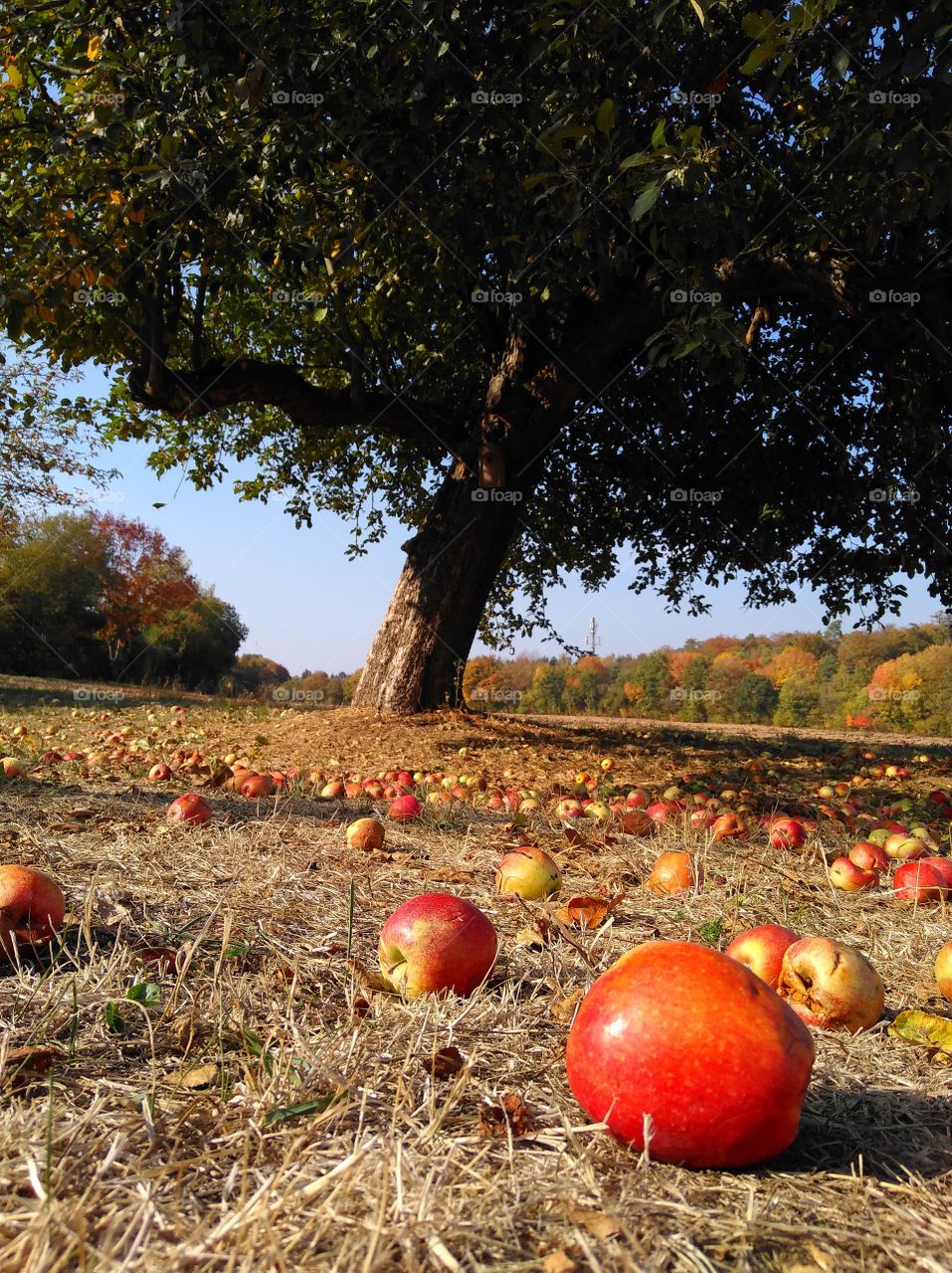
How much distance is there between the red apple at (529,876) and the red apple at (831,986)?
1.19 meters

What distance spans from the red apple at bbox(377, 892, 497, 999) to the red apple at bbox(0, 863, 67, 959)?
0.92 m

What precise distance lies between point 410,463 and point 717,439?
14.2 ft

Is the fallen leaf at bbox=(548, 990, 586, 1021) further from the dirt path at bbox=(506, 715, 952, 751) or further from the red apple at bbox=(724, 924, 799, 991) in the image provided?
the dirt path at bbox=(506, 715, 952, 751)

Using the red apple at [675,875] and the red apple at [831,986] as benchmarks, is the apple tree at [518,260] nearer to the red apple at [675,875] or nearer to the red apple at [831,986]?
the red apple at [675,875]

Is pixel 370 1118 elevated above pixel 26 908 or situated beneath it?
situated beneath

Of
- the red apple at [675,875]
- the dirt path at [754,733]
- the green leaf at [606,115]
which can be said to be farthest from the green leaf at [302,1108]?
the dirt path at [754,733]

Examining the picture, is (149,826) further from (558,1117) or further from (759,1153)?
(759,1153)

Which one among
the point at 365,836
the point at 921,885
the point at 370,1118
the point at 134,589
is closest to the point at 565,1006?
the point at 370,1118

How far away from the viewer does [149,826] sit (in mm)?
4164

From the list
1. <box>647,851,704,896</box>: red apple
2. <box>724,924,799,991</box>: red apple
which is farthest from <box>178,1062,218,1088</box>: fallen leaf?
<box>647,851,704,896</box>: red apple

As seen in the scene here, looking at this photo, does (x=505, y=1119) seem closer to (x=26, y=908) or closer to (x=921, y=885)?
(x=26, y=908)

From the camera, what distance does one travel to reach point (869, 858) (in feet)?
12.3

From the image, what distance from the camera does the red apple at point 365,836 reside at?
394 centimetres

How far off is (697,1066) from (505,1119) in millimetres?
359
